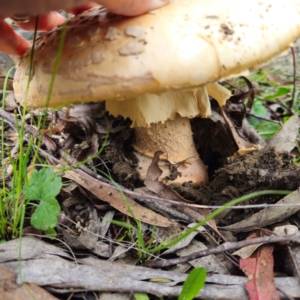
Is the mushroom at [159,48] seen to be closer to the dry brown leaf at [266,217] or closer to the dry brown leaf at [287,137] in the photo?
the dry brown leaf at [266,217]

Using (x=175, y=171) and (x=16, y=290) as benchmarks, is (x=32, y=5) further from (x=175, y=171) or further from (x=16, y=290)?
(x=175, y=171)

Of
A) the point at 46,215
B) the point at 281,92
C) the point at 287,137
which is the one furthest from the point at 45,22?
the point at 281,92

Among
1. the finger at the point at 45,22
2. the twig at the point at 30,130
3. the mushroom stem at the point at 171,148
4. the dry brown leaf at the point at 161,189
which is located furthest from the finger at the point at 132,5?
the twig at the point at 30,130

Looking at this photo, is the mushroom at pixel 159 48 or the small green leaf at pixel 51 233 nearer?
the mushroom at pixel 159 48

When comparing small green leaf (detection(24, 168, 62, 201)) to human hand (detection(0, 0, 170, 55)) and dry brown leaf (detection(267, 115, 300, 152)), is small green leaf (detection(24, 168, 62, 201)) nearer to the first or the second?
human hand (detection(0, 0, 170, 55))

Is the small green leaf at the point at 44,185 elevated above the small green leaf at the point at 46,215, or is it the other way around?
the small green leaf at the point at 44,185

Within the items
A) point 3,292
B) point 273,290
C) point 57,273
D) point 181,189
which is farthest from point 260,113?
point 3,292

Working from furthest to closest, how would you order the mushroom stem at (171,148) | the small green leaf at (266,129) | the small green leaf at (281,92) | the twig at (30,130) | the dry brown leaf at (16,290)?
1. the small green leaf at (281,92)
2. the small green leaf at (266,129)
3. the twig at (30,130)
4. the mushroom stem at (171,148)
5. the dry brown leaf at (16,290)

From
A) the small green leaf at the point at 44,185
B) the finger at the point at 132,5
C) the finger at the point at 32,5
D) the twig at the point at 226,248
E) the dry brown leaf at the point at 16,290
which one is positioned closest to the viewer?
the finger at the point at 32,5
